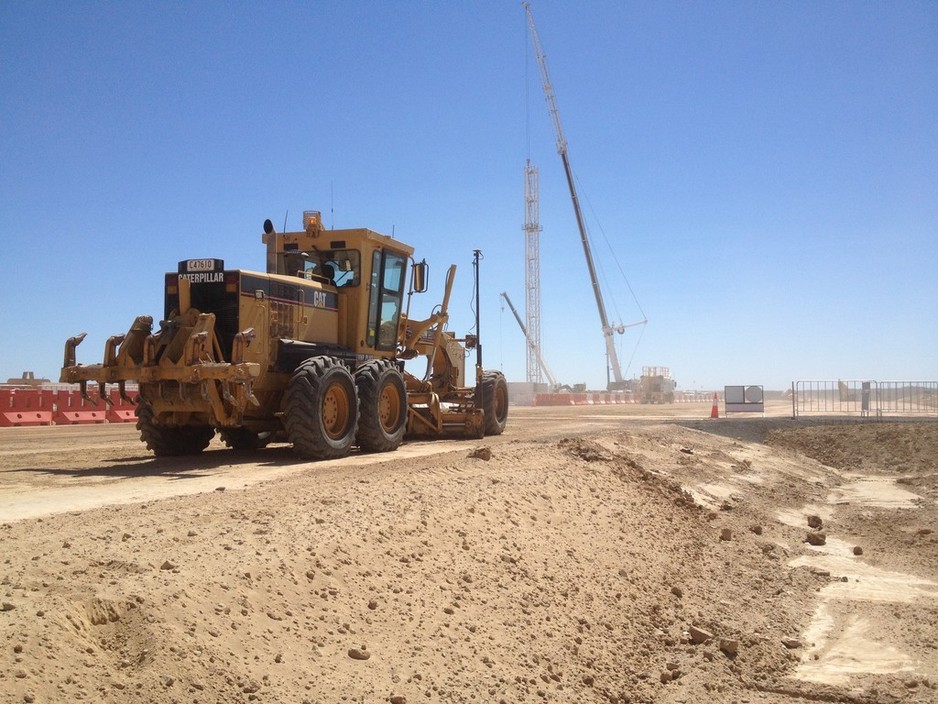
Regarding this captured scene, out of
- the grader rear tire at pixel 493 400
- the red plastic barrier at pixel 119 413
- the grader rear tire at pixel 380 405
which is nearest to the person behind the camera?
the grader rear tire at pixel 380 405

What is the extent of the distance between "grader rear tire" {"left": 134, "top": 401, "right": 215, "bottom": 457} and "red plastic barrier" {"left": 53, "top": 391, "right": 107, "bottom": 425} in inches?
498

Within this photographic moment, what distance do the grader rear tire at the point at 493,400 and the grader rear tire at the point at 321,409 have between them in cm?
631

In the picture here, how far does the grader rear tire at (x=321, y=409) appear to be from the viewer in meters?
11.6

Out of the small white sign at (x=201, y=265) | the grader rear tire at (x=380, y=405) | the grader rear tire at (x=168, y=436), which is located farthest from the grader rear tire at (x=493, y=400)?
the small white sign at (x=201, y=265)

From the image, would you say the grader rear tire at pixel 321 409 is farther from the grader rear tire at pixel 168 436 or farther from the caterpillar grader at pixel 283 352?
the grader rear tire at pixel 168 436

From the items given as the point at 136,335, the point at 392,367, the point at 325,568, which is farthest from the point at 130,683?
the point at 392,367

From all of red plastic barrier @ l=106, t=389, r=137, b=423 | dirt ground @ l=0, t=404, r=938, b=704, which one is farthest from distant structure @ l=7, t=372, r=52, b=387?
dirt ground @ l=0, t=404, r=938, b=704

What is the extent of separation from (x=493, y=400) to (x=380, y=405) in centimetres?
574

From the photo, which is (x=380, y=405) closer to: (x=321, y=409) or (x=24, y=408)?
(x=321, y=409)

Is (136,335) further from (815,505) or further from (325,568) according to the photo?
(815,505)

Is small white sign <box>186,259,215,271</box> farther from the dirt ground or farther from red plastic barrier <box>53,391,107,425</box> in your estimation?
red plastic barrier <box>53,391,107,425</box>

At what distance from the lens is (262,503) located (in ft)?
24.8

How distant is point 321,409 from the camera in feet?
38.9

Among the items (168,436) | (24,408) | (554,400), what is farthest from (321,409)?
(554,400)
